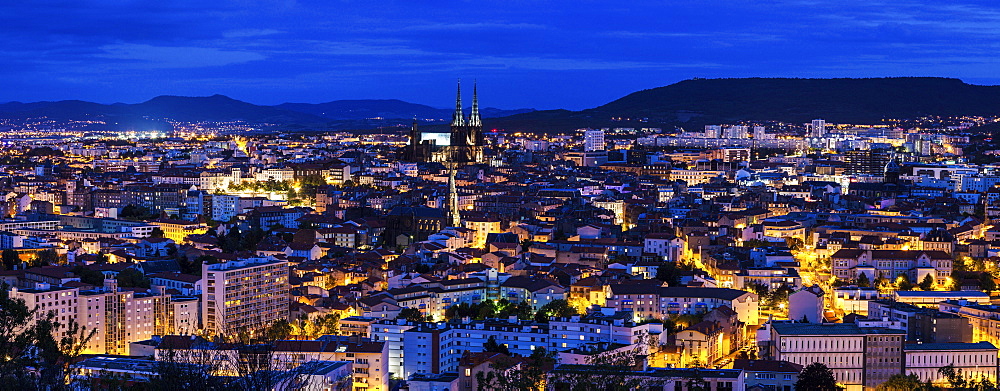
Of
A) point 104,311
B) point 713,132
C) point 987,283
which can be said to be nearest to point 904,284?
point 987,283

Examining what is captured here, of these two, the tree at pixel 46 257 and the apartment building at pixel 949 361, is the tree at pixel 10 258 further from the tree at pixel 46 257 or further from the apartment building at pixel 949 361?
the apartment building at pixel 949 361

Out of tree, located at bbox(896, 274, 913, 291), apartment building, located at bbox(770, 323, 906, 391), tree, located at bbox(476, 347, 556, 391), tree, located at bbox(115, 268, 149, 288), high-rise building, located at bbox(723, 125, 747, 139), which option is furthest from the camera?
high-rise building, located at bbox(723, 125, 747, 139)

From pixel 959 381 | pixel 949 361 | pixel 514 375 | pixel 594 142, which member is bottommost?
pixel 959 381

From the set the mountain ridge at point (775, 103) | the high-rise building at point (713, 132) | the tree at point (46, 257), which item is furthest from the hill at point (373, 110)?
the tree at point (46, 257)

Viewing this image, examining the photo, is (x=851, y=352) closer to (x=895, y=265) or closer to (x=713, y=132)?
(x=895, y=265)

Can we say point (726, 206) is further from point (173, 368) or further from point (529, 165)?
point (173, 368)

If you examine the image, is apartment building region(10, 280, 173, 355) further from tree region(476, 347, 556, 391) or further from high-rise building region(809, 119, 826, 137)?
high-rise building region(809, 119, 826, 137)

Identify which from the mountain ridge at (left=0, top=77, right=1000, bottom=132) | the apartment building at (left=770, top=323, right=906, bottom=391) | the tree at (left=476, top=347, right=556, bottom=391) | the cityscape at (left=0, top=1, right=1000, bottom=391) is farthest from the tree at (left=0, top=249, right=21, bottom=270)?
the mountain ridge at (left=0, top=77, right=1000, bottom=132)
